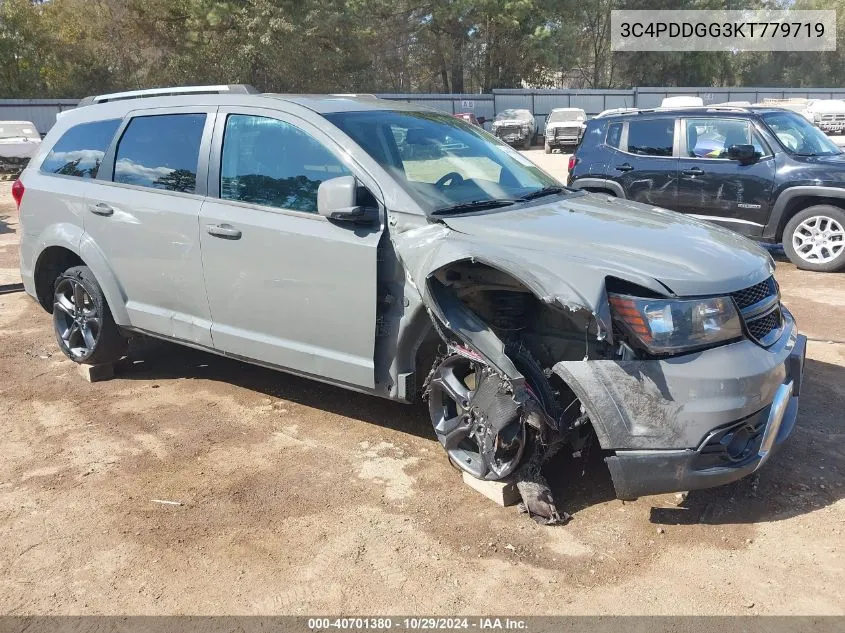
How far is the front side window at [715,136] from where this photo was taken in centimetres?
891

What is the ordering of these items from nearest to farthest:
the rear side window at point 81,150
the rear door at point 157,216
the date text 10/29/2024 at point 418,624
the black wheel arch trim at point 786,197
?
the date text 10/29/2024 at point 418,624 → the rear door at point 157,216 → the rear side window at point 81,150 → the black wheel arch trim at point 786,197

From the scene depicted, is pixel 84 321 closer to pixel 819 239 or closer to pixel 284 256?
pixel 284 256

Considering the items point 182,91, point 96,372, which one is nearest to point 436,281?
point 182,91

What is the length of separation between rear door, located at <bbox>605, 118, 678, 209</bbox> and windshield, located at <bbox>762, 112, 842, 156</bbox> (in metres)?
1.14

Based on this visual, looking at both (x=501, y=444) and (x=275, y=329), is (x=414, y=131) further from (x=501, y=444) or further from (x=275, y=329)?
(x=501, y=444)

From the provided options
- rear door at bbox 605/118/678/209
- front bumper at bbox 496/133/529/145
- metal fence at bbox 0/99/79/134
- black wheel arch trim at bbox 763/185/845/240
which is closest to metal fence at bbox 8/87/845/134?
front bumper at bbox 496/133/529/145

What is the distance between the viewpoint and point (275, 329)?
4273 mm

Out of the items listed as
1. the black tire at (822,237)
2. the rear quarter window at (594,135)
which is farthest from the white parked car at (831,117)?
the black tire at (822,237)

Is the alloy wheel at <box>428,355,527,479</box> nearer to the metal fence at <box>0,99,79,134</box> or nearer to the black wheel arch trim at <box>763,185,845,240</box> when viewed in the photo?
the black wheel arch trim at <box>763,185,845,240</box>

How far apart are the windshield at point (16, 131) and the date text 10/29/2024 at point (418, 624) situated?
74.5 ft

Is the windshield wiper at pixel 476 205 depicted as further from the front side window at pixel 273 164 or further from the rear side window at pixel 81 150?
the rear side window at pixel 81 150

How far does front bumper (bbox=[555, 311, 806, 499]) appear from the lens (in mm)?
3070

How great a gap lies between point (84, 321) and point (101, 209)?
2.98 feet

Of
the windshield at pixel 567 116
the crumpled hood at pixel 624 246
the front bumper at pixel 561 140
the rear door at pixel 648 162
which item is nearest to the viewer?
the crumpled hood at pixel 624 246
